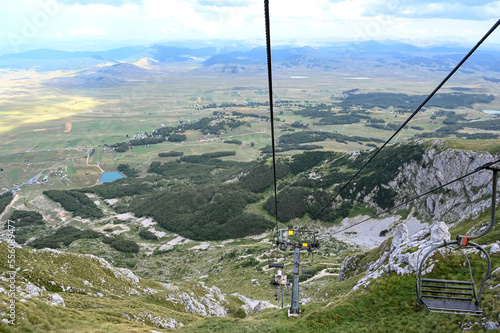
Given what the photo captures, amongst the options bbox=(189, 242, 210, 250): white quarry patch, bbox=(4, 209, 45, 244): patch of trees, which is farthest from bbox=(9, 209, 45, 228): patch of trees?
bbox=(189, 242, 210, 250): white quarry patch

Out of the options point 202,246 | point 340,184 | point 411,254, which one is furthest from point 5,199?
point 411,254

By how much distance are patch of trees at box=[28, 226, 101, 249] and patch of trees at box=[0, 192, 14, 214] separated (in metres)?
62.2

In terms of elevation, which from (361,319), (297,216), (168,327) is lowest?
(297,216)

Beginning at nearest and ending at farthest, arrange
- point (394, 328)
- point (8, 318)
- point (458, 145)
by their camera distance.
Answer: point (8, 318) < point (394, 328) < point (458, 145)

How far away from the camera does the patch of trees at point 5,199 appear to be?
579ft

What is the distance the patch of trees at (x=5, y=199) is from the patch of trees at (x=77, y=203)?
18.5 meters

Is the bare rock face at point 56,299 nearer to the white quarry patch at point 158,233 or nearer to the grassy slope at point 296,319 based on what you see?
the grassy slope at point 296,319

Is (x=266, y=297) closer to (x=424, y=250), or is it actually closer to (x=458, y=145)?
(x=424, y=250)

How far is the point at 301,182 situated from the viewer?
146 m

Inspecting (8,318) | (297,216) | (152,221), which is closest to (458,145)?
(297,216)

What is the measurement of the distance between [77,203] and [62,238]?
53.7 m

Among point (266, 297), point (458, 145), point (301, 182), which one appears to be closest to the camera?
point (266, 297)

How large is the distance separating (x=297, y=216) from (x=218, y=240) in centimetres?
3503

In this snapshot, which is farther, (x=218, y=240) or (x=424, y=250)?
(x=218, y=240)
